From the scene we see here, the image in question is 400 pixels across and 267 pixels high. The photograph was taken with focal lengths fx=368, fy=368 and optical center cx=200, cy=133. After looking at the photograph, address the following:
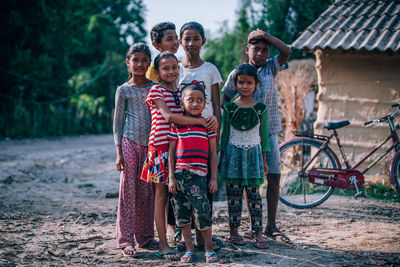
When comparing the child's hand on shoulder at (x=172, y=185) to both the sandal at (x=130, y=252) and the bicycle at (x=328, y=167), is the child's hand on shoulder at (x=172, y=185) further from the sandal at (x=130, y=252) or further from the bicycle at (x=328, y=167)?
the bicycle at (x=328, y=167)

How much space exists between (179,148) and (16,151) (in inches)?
370

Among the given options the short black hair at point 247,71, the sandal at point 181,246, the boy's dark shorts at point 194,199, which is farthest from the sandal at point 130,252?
the short black hair at point 247,71

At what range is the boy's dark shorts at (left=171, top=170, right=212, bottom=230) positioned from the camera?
277 centimetres

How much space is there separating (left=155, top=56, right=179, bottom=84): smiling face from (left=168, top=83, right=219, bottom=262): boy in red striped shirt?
18cm

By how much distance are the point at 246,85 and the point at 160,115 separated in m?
0.77

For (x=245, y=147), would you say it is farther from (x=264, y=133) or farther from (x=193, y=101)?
(x=193, y=101)

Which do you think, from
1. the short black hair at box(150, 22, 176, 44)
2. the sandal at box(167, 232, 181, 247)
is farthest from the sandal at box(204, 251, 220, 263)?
the short black hair at box(150, 22, 176, 44)

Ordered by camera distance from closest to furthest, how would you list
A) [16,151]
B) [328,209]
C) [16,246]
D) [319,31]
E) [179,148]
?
[179,148]
[16,246]
[328,209]
[319,31]
[16,151]

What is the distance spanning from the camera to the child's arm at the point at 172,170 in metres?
2.78

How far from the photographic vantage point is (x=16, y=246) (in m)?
3.21

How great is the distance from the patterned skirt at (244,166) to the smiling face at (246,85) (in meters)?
0.47

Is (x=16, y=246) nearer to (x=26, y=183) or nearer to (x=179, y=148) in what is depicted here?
(x=179, y=148)

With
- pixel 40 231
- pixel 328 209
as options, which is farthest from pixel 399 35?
pixel 40 231

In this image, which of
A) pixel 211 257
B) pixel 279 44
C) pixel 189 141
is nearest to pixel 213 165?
pixel 189 141
